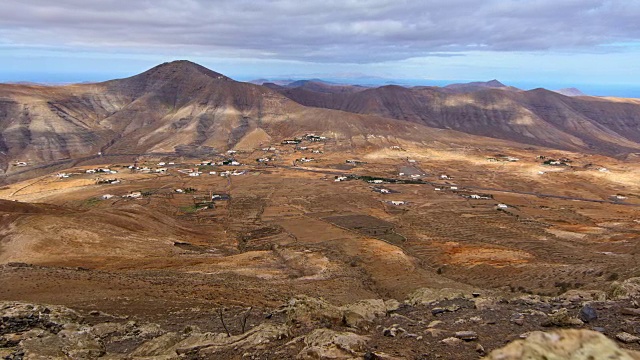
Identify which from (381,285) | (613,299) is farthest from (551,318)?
(381,285)

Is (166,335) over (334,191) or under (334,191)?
over

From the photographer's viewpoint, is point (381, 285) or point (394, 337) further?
point (381, 285)

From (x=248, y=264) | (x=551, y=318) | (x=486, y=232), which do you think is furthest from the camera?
(x=486, y=232)

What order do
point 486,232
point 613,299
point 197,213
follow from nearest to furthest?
1. point 613,299
2. point 486,232
3. point 197,213

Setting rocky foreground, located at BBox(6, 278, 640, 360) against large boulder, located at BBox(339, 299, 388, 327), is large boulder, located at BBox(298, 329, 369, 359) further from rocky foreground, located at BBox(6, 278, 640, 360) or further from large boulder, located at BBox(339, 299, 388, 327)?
large boulder, located at BBox(339, 299, 388, 327)

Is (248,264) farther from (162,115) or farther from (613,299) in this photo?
(162,115)

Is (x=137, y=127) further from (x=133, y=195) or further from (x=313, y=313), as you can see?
(x=313, y=313)

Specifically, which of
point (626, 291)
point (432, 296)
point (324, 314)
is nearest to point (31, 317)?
point (324, 314)
